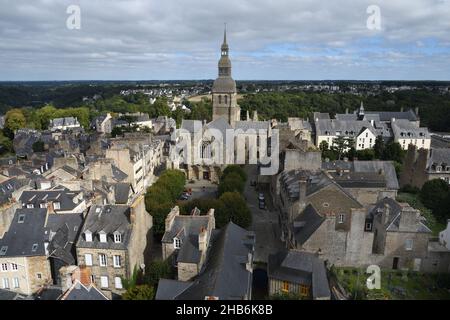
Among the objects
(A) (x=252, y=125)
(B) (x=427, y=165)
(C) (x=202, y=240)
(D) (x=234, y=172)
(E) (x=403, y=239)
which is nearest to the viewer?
(C) (x=202, y=240)

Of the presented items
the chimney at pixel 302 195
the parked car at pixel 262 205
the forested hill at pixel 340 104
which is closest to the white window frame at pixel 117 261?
the chimney at pixel 302 195

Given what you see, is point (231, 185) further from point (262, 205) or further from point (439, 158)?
point (439, 158)

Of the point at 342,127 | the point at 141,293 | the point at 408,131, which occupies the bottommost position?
the point at 141,293

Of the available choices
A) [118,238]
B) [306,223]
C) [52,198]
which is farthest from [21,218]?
[306,223]

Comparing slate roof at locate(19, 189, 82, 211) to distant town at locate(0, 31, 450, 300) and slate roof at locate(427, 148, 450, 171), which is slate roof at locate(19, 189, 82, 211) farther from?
slate roof at locate(427, 148, 450, 171)

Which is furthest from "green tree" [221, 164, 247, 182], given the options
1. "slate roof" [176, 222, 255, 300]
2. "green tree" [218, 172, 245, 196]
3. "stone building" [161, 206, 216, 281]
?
"slate roof" [176, 222, 255, 300]
